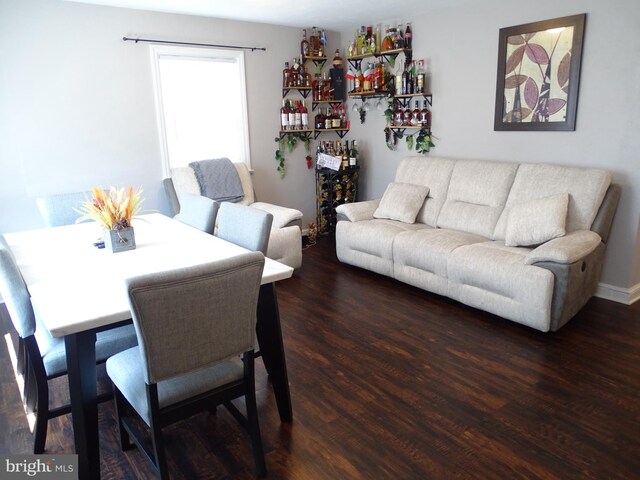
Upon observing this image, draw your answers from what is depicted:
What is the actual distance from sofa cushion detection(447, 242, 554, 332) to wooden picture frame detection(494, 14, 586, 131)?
114cm

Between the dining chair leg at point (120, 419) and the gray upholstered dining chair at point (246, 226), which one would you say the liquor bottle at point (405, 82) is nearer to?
the gray upholstered dining chair at point (246, 226)

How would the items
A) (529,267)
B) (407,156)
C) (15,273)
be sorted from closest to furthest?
(15,273) < (529,267) < (407,156)

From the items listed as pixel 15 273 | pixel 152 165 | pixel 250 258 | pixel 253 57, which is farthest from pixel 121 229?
pixel 253 57

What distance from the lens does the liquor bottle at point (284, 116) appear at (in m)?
5.14

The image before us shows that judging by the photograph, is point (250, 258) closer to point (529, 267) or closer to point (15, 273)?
point (15, 273)

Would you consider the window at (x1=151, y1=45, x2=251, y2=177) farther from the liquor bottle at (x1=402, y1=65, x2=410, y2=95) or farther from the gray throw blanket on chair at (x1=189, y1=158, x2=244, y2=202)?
the liquor bottle at (x1=402, y1=65, x2=410, y2=95)

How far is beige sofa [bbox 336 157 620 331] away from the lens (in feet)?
9.77

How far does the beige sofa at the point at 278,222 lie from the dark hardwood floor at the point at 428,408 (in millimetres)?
911

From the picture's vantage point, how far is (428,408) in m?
2.33

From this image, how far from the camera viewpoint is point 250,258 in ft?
5.29

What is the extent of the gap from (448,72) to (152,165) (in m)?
2.94

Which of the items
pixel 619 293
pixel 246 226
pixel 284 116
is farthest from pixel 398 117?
pixel 246 226

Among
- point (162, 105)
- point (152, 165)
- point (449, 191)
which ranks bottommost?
point (449, 191)

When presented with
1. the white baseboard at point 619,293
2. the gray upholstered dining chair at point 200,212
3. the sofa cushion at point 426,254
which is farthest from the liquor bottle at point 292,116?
the white baseboard at point 619,293
